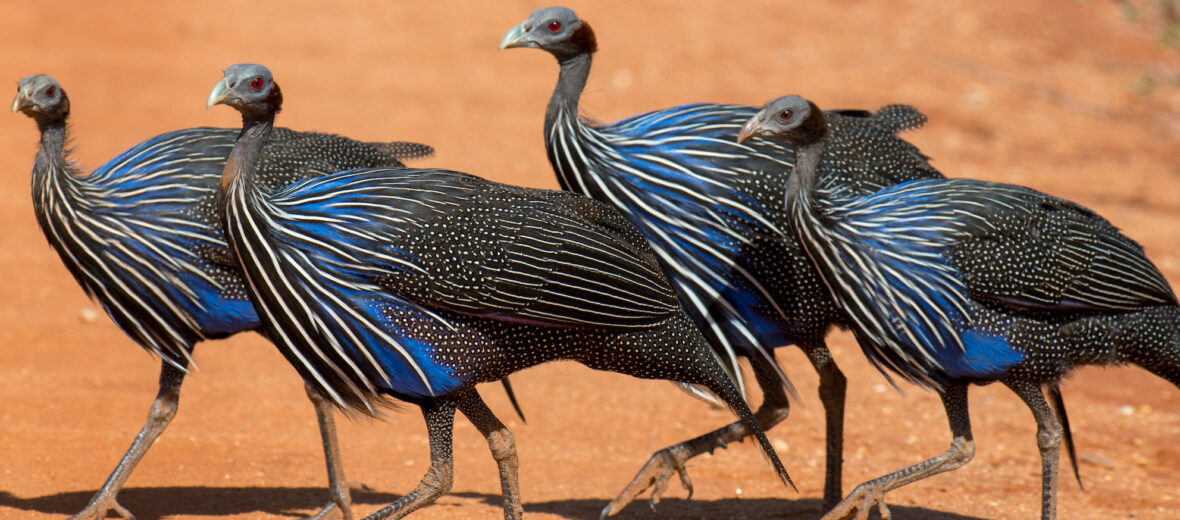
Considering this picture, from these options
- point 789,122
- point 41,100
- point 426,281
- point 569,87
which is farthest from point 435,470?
point 41,100

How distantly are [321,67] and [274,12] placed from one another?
2.44 metres

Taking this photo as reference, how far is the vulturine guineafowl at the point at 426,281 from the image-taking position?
154 inches

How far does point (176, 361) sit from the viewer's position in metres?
4.95

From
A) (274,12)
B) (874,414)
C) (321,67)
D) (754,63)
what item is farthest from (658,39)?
(874,414)

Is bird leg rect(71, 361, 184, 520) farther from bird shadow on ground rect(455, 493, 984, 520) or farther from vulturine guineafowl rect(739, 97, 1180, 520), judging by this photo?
vulturine guineafowl rect(739, 97, 1180, 520)

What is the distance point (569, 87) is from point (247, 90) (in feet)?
4.46

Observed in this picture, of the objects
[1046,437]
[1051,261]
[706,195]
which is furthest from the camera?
[706,195]

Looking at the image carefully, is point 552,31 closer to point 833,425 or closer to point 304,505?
point 833,425

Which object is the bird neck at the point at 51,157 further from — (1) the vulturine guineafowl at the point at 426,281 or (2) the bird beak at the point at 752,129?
(2) the bird beak at the point at 752,129

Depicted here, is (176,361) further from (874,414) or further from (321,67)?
(321,67)

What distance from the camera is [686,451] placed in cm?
516

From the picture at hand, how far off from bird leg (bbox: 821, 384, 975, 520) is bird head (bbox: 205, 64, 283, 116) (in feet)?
7.69

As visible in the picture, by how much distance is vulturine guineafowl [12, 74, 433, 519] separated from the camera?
480 centimetres

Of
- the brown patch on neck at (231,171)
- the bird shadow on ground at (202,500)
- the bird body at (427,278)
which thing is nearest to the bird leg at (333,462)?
the bird shadow on ground at (202,500)
